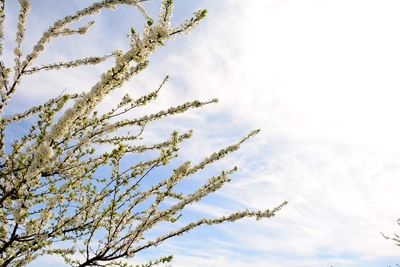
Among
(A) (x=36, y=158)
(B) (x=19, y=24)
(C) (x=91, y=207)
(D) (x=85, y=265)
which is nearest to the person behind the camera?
(A) (x=36, y=158)

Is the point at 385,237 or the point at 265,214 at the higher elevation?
the point at 385,237

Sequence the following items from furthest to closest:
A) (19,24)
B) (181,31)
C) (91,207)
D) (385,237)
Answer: (385,237), (19,24), (91,207), (181,31)

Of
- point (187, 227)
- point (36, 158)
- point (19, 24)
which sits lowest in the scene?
point (187, 227)

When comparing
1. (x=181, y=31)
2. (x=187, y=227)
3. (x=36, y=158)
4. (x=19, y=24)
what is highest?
(x=19, y=24)

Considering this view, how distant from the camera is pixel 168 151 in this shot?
5266 mm

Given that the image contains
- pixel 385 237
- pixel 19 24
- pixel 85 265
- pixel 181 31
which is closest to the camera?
pixel 181 31

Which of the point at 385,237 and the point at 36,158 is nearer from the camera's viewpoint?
the point at 36,158

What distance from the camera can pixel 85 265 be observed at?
4984 mm

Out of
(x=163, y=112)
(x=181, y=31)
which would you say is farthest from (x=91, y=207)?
(x=181, y=31)

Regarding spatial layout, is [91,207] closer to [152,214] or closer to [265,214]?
[152,214]

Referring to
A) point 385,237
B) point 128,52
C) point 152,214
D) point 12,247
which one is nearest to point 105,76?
point 128,52

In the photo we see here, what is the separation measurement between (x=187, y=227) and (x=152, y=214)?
553 millimetres

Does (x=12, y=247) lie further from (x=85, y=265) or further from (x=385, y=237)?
(x=385, y=237)

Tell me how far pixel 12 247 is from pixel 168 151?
278cm
